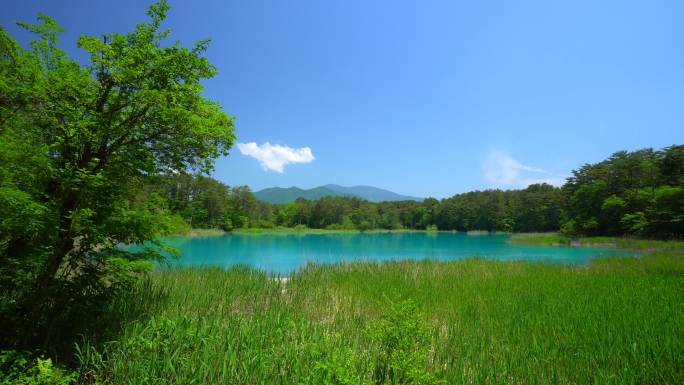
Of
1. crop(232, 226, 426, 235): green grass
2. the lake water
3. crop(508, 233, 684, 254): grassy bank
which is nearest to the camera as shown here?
the lake water

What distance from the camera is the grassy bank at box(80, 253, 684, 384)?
4.18m

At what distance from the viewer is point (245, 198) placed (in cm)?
7862

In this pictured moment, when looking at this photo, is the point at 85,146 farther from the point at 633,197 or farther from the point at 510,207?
the point at 510,207

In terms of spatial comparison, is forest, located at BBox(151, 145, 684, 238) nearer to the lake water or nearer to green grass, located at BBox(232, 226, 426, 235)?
green grass, located at BBox(232, 226, 426, 235)

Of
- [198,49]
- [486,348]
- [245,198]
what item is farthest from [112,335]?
[245,198]

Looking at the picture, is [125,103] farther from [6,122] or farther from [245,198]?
[245,198]

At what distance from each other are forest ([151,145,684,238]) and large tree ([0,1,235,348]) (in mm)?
725

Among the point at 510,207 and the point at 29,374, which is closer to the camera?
the point at 29,374

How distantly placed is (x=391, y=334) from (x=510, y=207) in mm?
85953

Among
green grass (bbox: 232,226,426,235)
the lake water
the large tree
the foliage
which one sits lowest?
the lake water

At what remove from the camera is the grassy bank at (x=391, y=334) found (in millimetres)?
4176

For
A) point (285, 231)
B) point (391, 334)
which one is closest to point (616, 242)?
point (391, 334)

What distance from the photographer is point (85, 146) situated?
5.09m

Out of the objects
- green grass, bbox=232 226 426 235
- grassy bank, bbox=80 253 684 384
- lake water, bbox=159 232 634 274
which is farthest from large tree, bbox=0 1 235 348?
green grass, bbox=232 226 426 235
